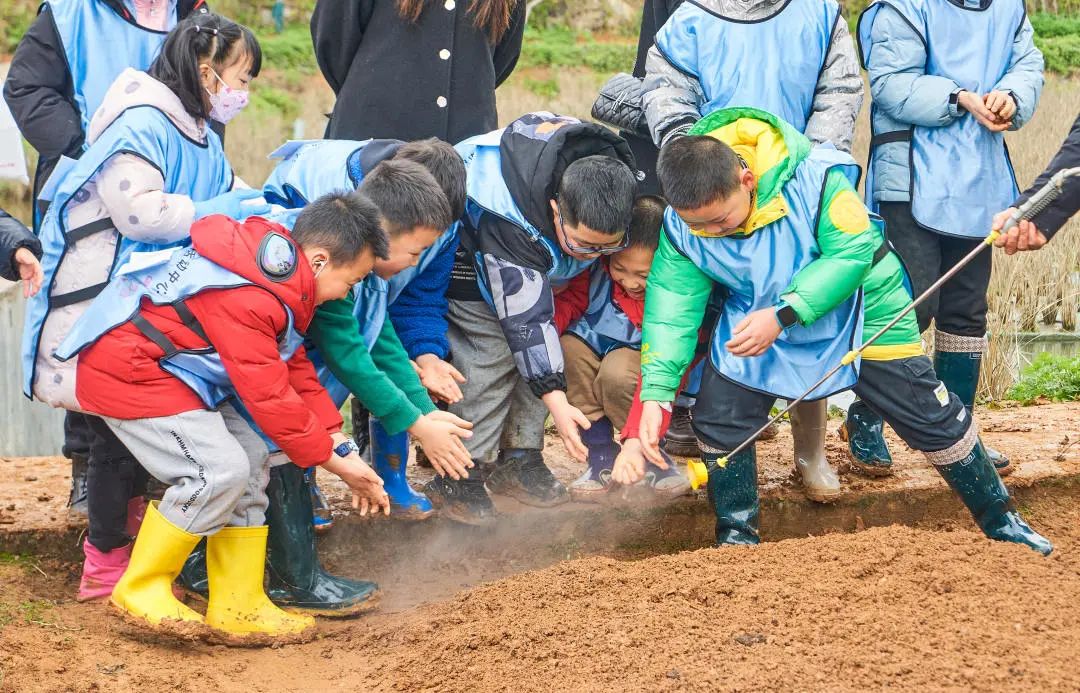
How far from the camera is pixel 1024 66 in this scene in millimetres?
4652

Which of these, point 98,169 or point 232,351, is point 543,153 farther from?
point 98,169

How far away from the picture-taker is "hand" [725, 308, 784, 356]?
12.8 feet

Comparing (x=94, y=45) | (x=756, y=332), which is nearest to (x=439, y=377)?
(x=756, y=332)

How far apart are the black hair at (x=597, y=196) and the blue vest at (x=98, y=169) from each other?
1.20 m

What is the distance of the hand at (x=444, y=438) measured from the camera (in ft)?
12.9

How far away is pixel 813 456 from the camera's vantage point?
4785 millimetres

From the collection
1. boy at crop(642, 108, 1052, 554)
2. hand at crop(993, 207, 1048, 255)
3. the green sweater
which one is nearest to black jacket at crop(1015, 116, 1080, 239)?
hand at crop(993, 207, 1048, 255)

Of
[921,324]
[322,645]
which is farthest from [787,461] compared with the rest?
[322,645]

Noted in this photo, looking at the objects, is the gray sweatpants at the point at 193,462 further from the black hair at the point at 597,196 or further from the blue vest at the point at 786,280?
the blue vest at the point at 786,280

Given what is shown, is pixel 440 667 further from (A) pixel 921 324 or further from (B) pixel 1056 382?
(B) pixel 1056 382

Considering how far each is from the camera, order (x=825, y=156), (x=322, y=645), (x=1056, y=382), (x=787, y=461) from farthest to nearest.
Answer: (x=1056, y=382) → (x=787, y=461) → (x=825, y=156) → (x=322, y=645)

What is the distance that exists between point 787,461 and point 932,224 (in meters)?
1.23

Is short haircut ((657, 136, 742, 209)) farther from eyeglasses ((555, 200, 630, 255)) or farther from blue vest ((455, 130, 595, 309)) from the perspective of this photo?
→ blue vest ((455, 130, 595, 309))

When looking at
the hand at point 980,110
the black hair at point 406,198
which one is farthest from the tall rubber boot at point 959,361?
the black hair at point 406,198
